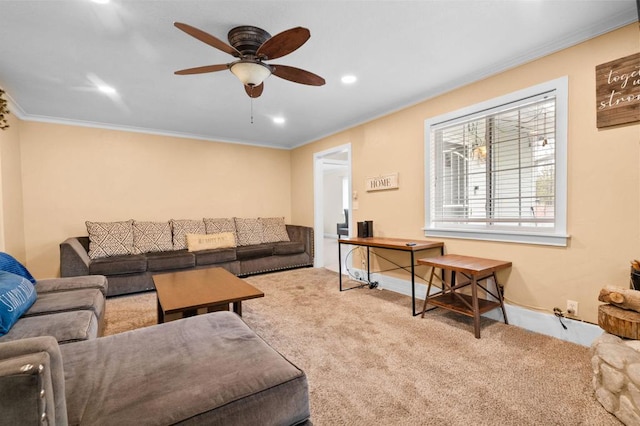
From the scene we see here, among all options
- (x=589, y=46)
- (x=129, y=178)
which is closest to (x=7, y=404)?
(x=589, y=46)

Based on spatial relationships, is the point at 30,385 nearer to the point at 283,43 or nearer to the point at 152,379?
the point at 152,379

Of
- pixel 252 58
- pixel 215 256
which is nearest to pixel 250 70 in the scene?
pixel 252 58

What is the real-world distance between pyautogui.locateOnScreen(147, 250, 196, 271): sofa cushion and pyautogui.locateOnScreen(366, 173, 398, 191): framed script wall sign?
2750 mm

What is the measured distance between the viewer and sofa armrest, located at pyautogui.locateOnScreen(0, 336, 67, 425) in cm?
68

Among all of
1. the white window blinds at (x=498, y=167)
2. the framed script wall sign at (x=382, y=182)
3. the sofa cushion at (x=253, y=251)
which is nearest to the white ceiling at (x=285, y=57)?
the white window blinds at (x=498, y=167)

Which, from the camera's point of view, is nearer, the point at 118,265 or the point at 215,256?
the point at 118,265

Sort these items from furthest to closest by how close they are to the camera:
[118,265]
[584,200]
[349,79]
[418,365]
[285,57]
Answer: [118,265]
[349,79]
[285,57]
[584,200]
[418,365]

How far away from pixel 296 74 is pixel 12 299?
7.63ft

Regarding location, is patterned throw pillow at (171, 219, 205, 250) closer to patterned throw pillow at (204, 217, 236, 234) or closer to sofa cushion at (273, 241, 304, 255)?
patterned throw pillow at (204, 217, 236, 234)

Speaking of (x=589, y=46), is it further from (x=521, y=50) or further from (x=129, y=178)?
(x=129, y=178)

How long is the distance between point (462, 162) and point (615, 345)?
6.63ft

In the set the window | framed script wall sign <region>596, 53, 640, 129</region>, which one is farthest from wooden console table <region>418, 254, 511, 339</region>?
framed script wall sign <region>596, 53, 640, 129</region>

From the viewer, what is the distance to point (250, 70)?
217cm

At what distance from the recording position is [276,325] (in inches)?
108
